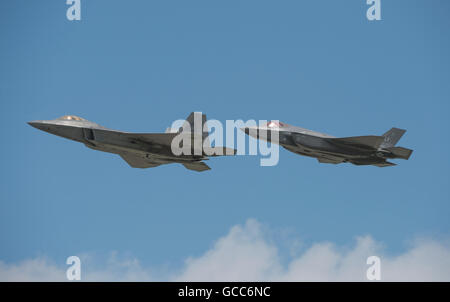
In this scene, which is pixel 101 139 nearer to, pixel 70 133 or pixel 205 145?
pixel 70 133

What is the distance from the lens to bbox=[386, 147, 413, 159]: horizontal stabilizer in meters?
48.5

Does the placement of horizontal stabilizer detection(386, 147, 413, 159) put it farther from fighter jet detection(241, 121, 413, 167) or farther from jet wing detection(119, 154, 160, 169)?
jet wing detection(119, 154, 160, 169)

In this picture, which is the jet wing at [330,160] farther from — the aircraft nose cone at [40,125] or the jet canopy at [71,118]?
the aircraft nose cone at [40,125]

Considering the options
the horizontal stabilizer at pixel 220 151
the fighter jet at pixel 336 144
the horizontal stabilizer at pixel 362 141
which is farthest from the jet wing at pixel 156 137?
the horizontal stabilizer at pixel 362 141

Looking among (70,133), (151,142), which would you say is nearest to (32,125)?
(70,133)

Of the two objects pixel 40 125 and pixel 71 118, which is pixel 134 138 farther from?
pixel 40 125

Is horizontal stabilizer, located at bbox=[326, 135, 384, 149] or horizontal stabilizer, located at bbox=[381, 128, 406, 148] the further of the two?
horizontal stabilizer, located at bbox=[381, 128, 406, 148]

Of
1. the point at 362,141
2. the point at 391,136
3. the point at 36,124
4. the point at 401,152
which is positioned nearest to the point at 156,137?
the point at 36,124

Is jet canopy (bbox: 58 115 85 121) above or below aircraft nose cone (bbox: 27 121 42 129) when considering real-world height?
above

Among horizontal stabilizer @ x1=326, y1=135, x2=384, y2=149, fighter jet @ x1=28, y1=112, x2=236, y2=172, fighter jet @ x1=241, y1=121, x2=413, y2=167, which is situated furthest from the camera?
fighter jet @ x1=241, y1=121, x2=413, y2=167

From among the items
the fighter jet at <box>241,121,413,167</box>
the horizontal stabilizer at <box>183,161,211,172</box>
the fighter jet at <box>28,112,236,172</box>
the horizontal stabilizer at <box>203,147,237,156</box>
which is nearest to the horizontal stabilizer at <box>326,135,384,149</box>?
the fighter jet at <box>241,121,413,167</box>

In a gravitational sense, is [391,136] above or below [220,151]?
above

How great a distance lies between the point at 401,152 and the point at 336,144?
4544 mm

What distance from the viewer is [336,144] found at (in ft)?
164
